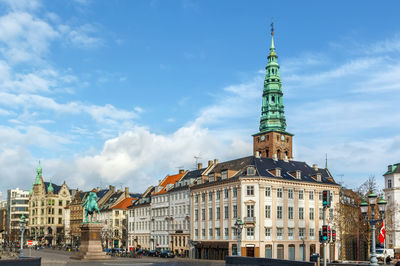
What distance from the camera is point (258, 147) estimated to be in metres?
138

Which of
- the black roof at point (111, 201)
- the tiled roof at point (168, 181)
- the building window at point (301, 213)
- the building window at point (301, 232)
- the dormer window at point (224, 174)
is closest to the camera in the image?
the dormer window at point (224, 174)

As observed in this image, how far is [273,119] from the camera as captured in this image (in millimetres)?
134625

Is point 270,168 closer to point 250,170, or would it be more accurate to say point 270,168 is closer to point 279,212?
point 250,170

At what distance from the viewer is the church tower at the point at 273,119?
131 metres

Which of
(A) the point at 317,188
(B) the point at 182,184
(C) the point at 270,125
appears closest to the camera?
(A) the point at 317,188

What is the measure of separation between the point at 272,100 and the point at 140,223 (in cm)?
4371

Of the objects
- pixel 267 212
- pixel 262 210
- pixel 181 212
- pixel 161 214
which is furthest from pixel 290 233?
pixel 161 214

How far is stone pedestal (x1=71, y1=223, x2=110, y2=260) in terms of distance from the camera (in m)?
61.9

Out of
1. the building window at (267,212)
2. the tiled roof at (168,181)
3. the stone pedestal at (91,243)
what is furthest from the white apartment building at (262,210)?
the stone pedestal at (91,243)

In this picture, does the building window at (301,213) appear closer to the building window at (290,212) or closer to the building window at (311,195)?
the building window at (290,212)

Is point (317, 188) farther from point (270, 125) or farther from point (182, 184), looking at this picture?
point (270, 125)

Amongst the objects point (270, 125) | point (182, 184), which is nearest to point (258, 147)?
point (270, 125)

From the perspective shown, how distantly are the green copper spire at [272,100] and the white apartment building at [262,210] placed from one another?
37.9 meters

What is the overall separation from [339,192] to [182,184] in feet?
96.9
